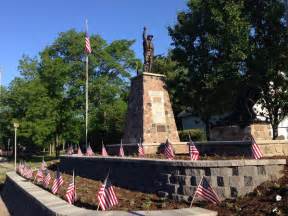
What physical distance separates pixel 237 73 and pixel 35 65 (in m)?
28.7

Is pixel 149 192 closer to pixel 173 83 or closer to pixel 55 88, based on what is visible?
pixel 173 83

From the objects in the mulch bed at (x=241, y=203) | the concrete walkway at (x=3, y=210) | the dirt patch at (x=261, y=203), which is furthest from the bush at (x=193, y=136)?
Result: the dirt patch at (x=261, y=203)

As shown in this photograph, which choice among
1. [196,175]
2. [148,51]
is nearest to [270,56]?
[148,51]

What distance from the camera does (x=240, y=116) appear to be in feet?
80.5

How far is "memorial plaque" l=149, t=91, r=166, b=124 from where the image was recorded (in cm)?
2094

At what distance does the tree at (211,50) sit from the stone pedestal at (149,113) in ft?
10.2

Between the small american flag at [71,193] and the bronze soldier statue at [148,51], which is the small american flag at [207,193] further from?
the bronze soldier statue at [148,51]

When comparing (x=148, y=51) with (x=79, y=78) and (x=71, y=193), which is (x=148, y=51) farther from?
(x=79, y=78)

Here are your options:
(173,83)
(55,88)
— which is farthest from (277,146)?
(55,88)

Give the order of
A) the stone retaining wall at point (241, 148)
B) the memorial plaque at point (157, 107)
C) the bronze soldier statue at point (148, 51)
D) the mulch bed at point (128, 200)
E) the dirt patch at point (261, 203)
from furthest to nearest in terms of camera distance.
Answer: the bronze soldier statue at point (148, 51)
the memorial plaque at point (157, 107)
the stone retaining wall at point (241, 148)
the mulch bed at point (128, 200)
the dirt patch at point (261, 203)

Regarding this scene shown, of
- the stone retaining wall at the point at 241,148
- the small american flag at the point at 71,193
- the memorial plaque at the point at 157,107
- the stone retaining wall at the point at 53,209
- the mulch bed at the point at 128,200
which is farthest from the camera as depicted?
the memorial plaque at the point at 157,107

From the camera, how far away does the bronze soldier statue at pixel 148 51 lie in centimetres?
2294

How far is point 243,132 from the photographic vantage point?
68.0ft

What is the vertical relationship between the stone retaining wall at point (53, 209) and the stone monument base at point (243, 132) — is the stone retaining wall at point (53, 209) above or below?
below
